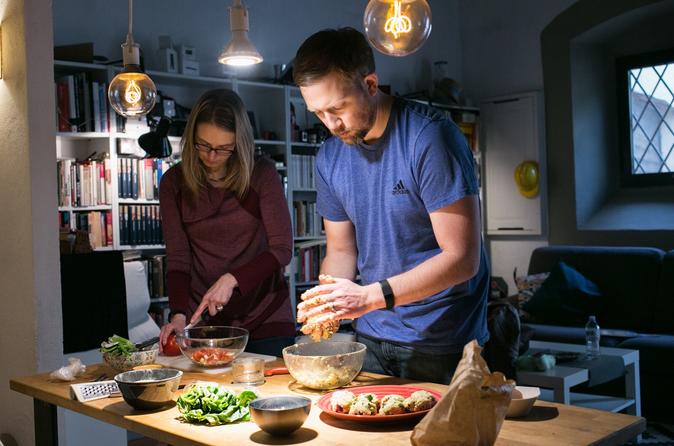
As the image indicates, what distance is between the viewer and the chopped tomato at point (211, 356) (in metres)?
2.00

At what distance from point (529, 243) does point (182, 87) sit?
11.0 ft

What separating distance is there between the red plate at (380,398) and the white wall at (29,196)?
1.70 metres

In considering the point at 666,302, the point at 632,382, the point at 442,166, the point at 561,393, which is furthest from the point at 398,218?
the point at 666,302

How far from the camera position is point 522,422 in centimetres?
144

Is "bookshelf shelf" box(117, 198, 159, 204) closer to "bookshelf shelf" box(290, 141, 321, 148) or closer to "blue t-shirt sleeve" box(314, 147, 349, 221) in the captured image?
"bookshelf shelf" box(290, 141, 321, 148)

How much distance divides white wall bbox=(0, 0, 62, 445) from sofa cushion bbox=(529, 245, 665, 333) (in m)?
3.86

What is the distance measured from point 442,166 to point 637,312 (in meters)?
4.07

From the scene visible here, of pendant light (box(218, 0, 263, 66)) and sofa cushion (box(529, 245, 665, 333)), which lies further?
sofa cushion (box(529, 245, 665, 333))

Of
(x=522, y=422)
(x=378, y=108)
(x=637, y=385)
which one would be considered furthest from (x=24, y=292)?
(x=637, y=385)

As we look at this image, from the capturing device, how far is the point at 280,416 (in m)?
1.37

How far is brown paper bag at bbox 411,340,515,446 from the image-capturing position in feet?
3.93

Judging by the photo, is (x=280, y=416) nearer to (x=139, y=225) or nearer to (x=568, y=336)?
(x=139, y=225)

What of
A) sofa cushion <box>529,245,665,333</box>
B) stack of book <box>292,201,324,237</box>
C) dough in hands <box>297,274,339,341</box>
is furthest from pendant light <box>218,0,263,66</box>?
sofa cushion <box>529,245,665,333</box>

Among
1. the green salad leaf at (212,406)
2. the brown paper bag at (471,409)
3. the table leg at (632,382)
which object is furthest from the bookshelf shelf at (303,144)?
the brown paper bag at (471,409)
